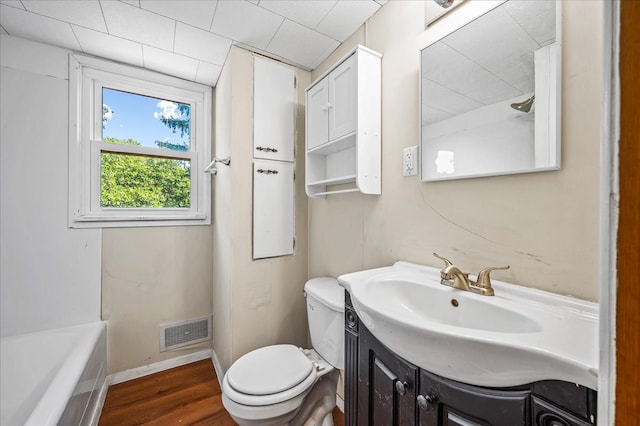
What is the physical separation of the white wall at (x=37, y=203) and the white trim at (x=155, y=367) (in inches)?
17.2

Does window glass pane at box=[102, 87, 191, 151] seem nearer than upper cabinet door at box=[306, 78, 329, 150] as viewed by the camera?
No

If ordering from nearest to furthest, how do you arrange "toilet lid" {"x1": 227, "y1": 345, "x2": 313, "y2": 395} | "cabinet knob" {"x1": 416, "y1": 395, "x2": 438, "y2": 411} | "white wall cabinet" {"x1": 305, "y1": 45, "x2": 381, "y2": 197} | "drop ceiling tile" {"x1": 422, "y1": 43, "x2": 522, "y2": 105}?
1. "cabinet knob" {"x1": 416, "y1": 395, "x2": 438, "y2": 411}
2. "drop ceiling tile" {"x1": 422, "y1": 43, "x2": 522, "y2": 105}
3. "toilet lid" {"x1": 227, "y1": 345, "x2": 313, "y2": 395}
4. "white wall cabinet" {"x1": 305, "y1": 45, "x2": 381, "y2": 197}

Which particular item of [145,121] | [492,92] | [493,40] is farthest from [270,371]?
[145,121]

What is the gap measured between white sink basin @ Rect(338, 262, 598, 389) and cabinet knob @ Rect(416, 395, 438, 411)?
0.09 metres

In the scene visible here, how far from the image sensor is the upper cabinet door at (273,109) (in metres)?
1.75

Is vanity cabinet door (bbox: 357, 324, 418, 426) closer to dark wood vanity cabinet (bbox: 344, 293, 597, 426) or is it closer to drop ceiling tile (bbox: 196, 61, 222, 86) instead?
dark wood vanity cabinet (bbox: 344, 293, 597, 426)

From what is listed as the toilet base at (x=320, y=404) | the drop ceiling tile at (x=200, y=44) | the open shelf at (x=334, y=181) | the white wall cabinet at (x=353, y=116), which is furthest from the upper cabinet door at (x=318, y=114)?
the toilet base at (x=320, y=404)

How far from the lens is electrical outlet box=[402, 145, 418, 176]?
1176 millimetres

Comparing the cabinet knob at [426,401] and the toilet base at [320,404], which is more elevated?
the cabinet knob at [426,401]

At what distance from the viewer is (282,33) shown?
157cm

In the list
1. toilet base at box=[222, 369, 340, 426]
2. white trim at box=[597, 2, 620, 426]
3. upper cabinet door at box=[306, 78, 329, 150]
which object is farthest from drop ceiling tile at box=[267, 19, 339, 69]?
toilet base at box=[222, 369, 340, 426]

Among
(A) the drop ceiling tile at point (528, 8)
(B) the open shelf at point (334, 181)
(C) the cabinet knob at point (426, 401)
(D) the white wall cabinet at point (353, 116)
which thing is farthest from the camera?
(B) the open shelf at point (334, 181)

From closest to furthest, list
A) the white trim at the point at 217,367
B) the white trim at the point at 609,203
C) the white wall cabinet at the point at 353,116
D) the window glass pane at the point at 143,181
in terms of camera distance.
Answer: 1. the white trim at the point at 609,203
2. the white wall cabinet at the point at 353,116
3. the white trim at the point at 217,367
4. the window glass pane at the point at 143,181

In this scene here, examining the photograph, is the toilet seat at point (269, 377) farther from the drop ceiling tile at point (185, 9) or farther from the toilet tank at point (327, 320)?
the drop ceiling tile at point (185, 9)
